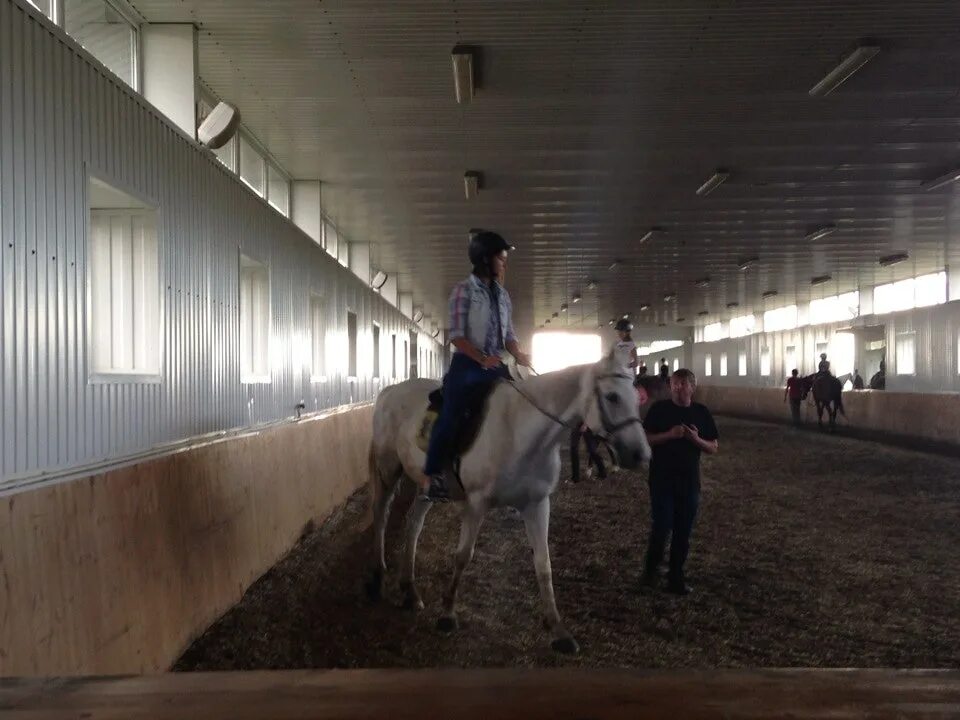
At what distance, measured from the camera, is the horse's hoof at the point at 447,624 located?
618cm

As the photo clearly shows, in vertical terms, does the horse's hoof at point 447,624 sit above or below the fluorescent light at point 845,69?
below

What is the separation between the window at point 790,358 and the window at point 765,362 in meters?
1.92

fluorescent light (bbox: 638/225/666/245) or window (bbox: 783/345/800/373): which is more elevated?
fluorescent light (bbox: 638/225/666/245)

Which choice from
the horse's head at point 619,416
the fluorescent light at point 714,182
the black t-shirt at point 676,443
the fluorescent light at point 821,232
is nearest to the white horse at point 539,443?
the horse's head at point 619,416

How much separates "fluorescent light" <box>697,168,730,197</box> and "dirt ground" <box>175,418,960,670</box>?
5.18 meters

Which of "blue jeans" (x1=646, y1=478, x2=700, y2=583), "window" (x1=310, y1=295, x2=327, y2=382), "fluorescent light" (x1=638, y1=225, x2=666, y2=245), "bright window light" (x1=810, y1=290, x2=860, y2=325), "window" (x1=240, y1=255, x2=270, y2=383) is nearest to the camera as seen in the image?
"blue jeans" (x1=646, y1=478, x2=700, y2=583)

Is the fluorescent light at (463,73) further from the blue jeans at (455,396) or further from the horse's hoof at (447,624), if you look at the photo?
→ the horse's hoof at (447,624)

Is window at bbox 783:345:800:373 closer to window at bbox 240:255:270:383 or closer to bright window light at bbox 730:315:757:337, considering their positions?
bright window light at bbox 730:315:757:337

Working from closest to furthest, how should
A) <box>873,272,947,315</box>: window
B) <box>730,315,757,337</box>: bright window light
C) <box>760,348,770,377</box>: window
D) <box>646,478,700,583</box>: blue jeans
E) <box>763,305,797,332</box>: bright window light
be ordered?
<box>646,478,700,583</box>: blue jeans
<box>873,272,947,315</box>: window
<box>760,348,770,377</box>: window
<box>763,305,797,332</box>: bright window light
<box>730,315,757,337</box>: bright window light

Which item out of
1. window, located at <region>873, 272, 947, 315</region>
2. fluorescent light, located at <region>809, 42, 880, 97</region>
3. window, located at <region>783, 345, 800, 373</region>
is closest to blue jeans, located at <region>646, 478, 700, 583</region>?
fluorescent light, located at <region>809, 42, 880, 97</region>

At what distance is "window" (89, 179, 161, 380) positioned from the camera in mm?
6172

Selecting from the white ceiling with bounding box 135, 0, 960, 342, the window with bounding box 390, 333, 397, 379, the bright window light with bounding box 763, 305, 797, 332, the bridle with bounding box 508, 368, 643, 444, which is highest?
the white ceiling with bounding box 135, 0, 960, 342

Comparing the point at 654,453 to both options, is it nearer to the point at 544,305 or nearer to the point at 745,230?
the point at 745,230

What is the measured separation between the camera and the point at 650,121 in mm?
11516
